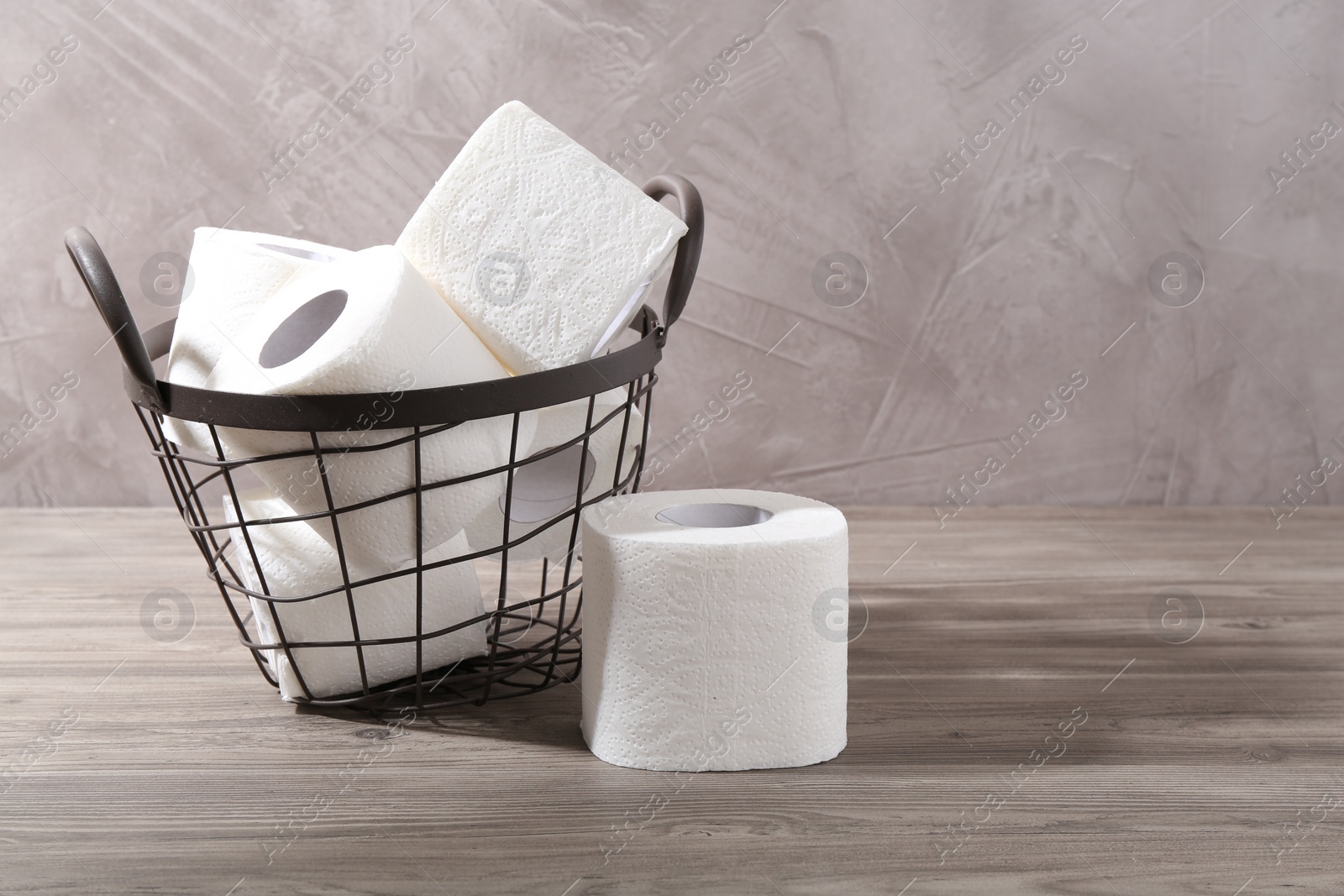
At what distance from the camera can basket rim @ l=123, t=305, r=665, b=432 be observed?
0.51 metres

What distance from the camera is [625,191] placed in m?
0.60

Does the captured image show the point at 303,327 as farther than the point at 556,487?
No

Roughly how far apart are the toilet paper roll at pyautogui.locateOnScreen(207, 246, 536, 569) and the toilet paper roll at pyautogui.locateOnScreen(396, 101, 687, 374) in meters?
0.03

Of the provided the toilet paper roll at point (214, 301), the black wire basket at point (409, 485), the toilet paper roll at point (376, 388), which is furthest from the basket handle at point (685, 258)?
the toilet paper roll at point (214, 301)

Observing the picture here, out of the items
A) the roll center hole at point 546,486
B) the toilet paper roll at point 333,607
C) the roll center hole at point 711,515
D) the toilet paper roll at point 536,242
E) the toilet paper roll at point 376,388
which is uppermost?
the toilet paper roll at point 536,242

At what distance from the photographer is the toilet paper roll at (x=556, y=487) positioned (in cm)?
67

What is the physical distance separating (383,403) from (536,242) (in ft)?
0.45

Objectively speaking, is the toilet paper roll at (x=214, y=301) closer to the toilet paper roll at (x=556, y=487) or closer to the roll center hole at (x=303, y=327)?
the roll center hole at (x=303, y=327)

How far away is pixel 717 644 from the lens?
1.76ft

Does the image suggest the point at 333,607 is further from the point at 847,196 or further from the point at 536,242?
the point at 847,196

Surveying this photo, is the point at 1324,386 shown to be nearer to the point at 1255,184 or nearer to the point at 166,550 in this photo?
the point at 1255,184

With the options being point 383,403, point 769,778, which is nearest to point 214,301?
point 383,403

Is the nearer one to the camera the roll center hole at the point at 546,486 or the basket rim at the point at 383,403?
the basket rim at the point at 383,403

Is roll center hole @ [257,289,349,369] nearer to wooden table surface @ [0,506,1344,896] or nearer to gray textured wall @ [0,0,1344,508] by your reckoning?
wooden table surface @ [0,506,1344,896]
